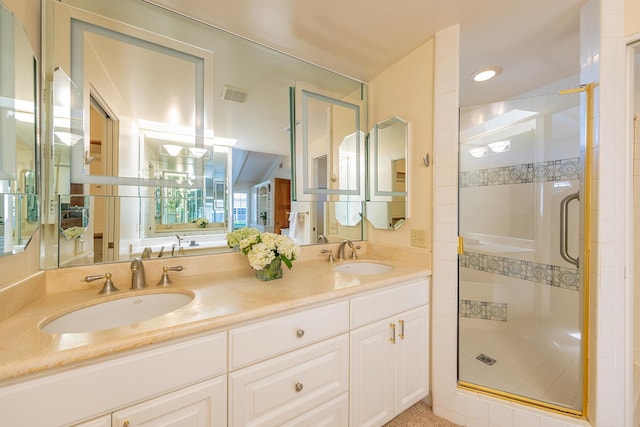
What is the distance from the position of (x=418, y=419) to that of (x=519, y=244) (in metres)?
1.61

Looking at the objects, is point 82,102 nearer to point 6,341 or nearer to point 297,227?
point 6,341

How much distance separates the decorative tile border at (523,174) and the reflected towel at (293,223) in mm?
1149

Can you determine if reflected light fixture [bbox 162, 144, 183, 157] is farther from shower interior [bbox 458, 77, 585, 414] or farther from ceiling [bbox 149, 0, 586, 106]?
shower interior [bbox 458, 77, 585, 414]

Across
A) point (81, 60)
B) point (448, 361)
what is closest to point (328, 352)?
point (448, 361)

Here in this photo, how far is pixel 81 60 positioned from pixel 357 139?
5.55 ft

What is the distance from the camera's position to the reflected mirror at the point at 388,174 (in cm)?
176

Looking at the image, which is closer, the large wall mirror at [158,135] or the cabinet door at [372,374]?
the large wall mirror at [158,135]

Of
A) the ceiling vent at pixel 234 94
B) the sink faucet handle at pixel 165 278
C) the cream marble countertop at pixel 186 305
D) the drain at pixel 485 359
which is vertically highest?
the ceiling vent at pixel 234 94

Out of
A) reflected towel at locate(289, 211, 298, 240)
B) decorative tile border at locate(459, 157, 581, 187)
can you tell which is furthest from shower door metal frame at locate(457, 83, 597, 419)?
reflected towel at locate(289, 211, 298, 240)

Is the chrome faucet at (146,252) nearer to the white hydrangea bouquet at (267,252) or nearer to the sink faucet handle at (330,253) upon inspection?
the white hydrangea bouquet at (267,252)

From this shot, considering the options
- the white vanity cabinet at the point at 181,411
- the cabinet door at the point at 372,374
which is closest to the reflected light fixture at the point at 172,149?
the white vanity cabinet at the point at 181,411

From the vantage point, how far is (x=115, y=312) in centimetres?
105

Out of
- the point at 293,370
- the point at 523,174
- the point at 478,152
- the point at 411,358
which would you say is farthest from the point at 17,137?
the point at 523,174

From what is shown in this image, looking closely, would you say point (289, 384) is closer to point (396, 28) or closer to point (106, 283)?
point (106, 283)
